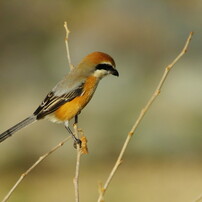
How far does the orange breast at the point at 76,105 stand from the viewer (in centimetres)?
414

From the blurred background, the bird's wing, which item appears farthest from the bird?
the blurred background

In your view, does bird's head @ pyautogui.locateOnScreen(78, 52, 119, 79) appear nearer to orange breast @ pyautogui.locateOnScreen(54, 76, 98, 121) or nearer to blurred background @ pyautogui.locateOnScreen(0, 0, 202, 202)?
orange breast @ pyautogui.locateOnScreen(54, 76, 98, 121)

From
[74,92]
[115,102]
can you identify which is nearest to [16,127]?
[74,92]

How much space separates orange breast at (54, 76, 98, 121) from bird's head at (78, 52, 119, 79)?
0.09m

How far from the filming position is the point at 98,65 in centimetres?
415

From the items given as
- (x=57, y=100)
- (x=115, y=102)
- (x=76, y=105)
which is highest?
(x=115, y=102)

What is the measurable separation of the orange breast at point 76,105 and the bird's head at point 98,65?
88mm

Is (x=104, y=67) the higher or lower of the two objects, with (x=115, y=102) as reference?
lower

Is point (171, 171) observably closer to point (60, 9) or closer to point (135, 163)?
point (135, 163)

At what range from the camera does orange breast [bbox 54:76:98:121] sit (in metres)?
4.14

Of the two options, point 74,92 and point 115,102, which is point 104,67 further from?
point 115,102

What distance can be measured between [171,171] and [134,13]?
10.4 feet

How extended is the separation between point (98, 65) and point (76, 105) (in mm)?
353

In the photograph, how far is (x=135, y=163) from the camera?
779cm
